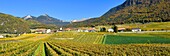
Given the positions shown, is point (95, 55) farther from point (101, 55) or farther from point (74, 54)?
point (74, 54)

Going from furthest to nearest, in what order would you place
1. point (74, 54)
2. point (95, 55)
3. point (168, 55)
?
point (74, 54), point (95, 55), point (168, 55)

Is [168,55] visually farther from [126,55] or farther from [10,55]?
[10,55]

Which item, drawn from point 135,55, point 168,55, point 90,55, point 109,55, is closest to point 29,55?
point 90,55

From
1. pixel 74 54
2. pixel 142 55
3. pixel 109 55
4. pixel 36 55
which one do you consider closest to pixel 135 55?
pixel 142 55

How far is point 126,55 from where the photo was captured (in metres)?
40.7

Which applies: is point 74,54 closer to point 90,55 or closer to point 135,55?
point 90,55

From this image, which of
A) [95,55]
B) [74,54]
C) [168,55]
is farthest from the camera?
[74,54]

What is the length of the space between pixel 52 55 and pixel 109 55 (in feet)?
26.6

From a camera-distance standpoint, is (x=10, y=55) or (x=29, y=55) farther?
(x=10, y=55)

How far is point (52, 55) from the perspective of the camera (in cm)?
4319

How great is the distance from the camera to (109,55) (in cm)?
4109

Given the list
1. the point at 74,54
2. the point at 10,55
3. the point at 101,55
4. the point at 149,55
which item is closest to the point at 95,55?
the point at 101,55

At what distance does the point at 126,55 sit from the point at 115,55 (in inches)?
57.2

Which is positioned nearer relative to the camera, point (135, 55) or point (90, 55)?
point (135, 55)
